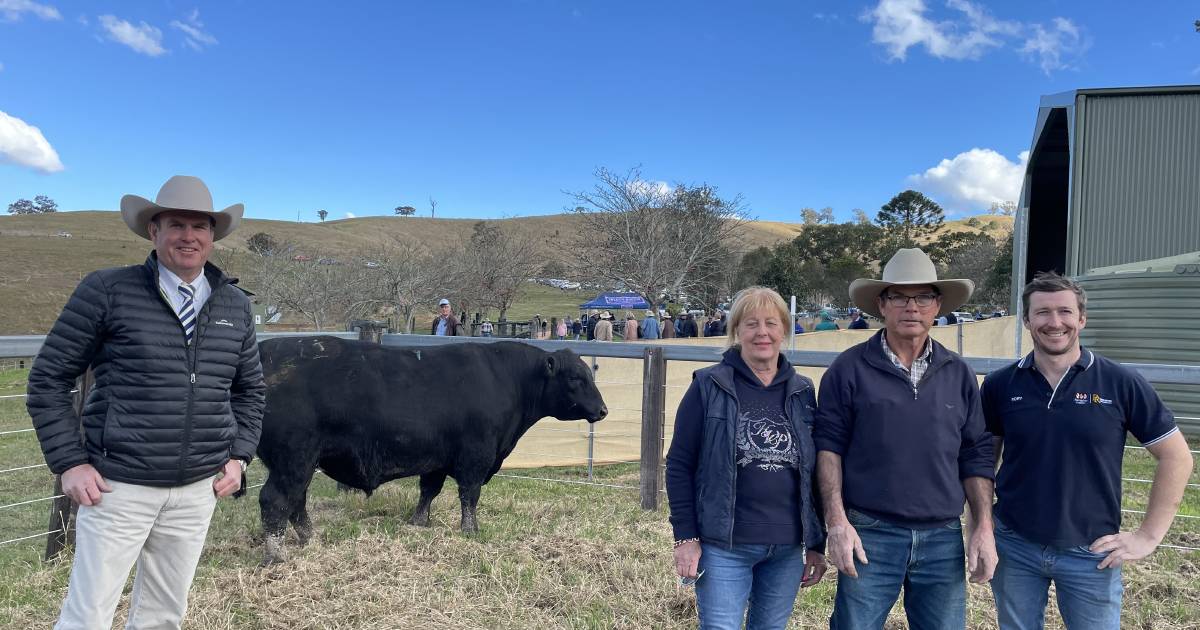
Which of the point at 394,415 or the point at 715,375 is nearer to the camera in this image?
the point at 715,375

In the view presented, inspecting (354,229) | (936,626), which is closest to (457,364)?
(936,626)

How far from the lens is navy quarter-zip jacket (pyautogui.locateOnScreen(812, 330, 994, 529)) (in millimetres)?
2465

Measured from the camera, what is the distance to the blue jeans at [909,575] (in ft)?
8.22

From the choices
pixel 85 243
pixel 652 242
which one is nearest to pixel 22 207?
pixel 85 243

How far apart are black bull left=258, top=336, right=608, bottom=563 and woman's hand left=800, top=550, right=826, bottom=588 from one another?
3.13 metres

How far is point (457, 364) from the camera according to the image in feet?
18.0

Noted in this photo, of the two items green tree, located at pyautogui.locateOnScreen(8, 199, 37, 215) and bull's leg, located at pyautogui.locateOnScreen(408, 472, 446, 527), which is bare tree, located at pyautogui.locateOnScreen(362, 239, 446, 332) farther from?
green tree, located at pyautogui.locateOnScreen(8, 199, 37, 215)

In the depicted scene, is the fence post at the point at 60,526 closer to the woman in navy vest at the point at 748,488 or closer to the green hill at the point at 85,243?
the woman in navy vest at the point at 748,488

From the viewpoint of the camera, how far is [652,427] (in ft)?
19.7

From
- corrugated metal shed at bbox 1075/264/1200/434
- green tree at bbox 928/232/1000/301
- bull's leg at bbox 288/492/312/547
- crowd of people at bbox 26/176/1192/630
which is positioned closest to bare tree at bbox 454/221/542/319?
corrugated metal shed at bbox 1075/264/1200/434

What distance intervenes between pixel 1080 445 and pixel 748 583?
1.15 m

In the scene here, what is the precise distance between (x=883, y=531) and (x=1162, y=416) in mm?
949

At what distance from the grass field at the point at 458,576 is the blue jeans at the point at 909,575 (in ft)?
4.06

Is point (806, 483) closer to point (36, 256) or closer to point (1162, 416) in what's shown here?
point (1162, 416)
